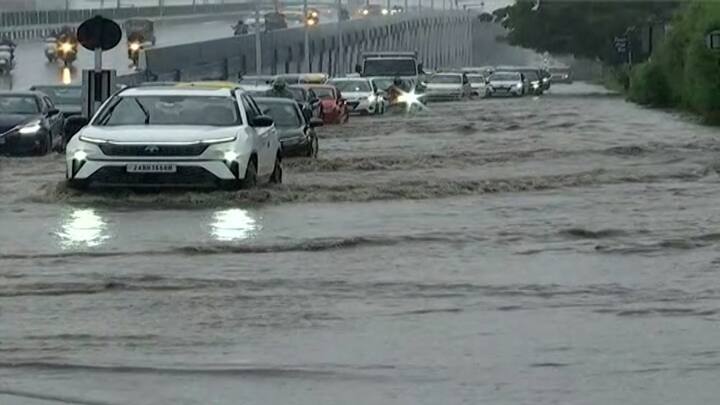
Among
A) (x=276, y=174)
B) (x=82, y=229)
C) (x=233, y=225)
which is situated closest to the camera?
(x=82, y=229)

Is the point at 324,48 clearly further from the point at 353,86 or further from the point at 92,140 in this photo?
the point at 92,140

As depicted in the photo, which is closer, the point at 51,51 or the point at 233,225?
the point at 233,225

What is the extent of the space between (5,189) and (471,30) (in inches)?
6384

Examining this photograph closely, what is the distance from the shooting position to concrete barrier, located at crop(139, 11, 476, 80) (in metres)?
74.8

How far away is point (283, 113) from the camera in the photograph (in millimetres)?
30750

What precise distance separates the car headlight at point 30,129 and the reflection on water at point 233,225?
43.7 feet

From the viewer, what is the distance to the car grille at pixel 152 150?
20.5 m

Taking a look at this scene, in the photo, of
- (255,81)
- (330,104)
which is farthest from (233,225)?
(255,81)

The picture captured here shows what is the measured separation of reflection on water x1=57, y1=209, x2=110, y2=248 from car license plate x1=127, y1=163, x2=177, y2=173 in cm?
67

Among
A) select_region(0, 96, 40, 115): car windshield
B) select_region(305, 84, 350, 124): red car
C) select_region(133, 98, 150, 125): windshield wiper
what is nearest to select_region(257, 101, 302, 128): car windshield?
select_region(0, 96, 40, 115): car windshield

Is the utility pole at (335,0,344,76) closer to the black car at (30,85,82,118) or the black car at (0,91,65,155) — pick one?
the black car at (30,85,82,118)

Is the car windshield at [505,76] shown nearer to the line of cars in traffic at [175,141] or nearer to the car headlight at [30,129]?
the car headlight at [30,129]

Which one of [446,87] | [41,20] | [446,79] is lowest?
[446,87]

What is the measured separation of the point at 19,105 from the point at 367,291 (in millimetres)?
21795
